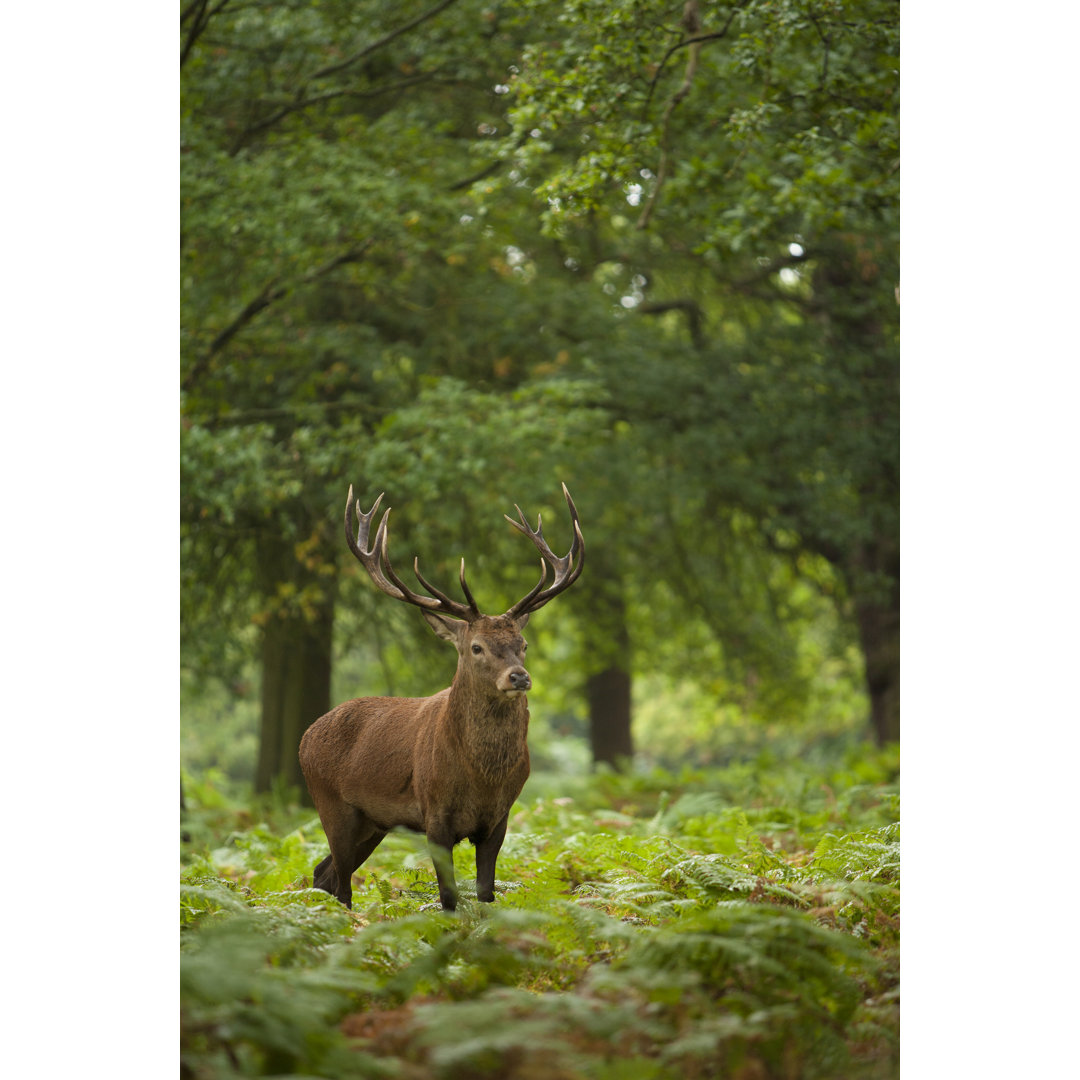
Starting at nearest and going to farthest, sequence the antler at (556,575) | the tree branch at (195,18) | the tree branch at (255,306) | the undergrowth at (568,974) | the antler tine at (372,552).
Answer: the undergrowth at (568,974) < the antler at (556,575) < the antler tine at (372,552) < the tree branch at (195,18) < the tree branch at (255,306)

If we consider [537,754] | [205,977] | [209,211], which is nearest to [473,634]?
[205,977]

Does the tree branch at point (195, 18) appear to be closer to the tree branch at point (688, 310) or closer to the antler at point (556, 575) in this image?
the antler at point (556, 575)

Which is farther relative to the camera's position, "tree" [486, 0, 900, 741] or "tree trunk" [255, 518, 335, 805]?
"tree trunk" [255, 518, 335, 805]

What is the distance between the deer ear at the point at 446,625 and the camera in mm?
4312

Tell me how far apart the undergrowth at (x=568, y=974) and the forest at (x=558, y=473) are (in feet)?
0.05

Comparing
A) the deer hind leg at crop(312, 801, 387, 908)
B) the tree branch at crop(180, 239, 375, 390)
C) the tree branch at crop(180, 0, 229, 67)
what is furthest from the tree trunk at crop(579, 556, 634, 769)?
the deer hind leg at crop(312, 801, 387, 908)

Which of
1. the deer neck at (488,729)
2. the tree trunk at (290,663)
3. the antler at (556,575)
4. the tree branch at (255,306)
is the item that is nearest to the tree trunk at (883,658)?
the tree trunk at (290,663)

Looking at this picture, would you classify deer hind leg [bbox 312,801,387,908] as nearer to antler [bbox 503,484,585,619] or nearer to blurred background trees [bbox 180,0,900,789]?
antler [bbox 503,484,585,619]

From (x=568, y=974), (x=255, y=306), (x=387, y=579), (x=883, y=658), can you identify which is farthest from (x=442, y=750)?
(x=883, y=658)

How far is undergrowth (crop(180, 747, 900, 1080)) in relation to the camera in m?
2.74

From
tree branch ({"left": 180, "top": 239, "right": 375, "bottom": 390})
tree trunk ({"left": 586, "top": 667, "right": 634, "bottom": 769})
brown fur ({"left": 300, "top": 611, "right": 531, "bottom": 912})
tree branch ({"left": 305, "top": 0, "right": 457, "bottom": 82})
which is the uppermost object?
tree branch ({"left": 305, "top": 0, "right": 457, "bottom": 82})

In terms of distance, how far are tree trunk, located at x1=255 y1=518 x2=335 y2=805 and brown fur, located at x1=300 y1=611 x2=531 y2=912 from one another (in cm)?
490

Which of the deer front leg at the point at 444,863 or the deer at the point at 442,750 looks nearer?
the deer front leg at the point at 444,863
